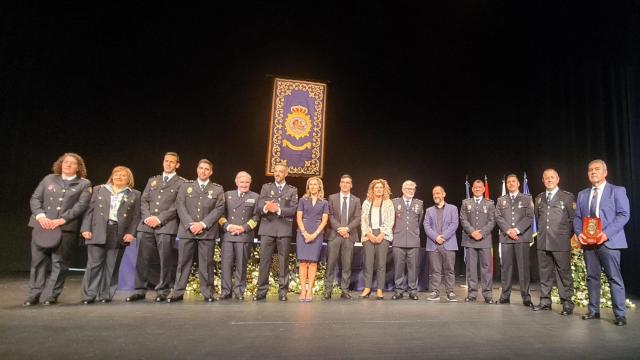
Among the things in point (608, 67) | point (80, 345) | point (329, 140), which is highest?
point (608, 67)

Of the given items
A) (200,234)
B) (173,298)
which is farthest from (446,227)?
(173,298)

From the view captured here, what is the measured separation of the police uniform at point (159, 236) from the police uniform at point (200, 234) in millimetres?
88

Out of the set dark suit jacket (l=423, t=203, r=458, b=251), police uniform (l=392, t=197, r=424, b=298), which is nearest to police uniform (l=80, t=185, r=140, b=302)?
police uniform (l=392, t=197, r=424, b=298)

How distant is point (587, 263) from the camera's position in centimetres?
375

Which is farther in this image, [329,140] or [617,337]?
[329,140]

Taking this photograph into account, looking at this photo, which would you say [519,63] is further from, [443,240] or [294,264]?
[294,264]

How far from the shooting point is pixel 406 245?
16.0ft

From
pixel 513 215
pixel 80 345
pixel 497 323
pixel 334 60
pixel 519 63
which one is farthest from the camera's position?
pixel 334 60

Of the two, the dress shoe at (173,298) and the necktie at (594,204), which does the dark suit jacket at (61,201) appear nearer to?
the dress shoe at (173,298)

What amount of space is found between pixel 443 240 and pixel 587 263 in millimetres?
1615

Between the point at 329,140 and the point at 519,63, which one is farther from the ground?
the point at 519,63

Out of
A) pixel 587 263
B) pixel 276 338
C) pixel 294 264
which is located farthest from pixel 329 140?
pixel 276 338

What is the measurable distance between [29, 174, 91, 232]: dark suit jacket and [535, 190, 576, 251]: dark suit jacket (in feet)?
16.3

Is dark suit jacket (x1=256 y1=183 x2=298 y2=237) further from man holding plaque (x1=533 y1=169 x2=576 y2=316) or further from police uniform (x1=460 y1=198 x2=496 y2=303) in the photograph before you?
man holding plaque (x1=533 y1=169 x2=576 y2=316)
